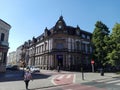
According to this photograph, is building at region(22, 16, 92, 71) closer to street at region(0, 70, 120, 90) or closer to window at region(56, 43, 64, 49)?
window at region(56, 43, 64, 49)

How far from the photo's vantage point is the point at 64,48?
53.6 m

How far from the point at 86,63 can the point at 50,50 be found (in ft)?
46.5

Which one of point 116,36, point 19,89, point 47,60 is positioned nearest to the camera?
point 19,89

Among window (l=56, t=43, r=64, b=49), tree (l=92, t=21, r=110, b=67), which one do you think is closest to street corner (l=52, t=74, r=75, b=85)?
tree (l=92, t=21, r=110, b=67)

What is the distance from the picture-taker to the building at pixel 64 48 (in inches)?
2090

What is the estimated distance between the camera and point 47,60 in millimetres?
56500

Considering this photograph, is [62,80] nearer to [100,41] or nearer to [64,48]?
[100,41]

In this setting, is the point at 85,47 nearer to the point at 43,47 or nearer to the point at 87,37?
the point at 87,37

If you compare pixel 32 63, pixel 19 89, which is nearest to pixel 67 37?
pixel 32 63

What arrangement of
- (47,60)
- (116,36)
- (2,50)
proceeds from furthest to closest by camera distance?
(47,60) → (116,36) → (2,50)

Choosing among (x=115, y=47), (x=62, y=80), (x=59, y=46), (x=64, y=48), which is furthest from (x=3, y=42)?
(x=115, y=47)

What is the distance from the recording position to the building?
174 feet

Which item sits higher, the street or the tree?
the tree

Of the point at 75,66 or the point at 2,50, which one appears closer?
the point at 2,50
